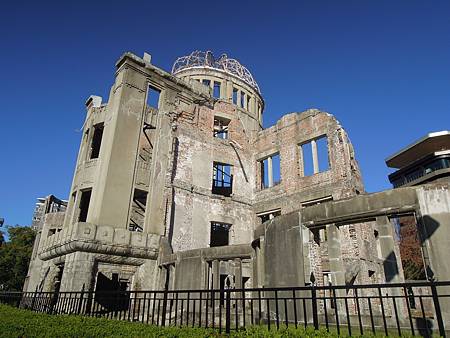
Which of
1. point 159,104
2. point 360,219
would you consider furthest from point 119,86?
point 360,219

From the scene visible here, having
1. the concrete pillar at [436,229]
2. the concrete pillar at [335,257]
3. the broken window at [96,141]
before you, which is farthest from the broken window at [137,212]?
the concrete pillar at [436,229]

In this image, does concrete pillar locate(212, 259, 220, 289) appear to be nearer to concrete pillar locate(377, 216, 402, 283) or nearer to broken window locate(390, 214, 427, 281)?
concrete pillar locate(377, 216, 402, 283)

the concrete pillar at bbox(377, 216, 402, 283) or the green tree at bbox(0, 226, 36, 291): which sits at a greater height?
the green tree at bbox(0, 226, 36, 291)

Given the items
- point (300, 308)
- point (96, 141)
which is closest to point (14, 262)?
point (96, 141)

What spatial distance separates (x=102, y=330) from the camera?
5.10 meters

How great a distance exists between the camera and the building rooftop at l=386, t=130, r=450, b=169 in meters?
36.0

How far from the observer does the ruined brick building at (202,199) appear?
9.66 m

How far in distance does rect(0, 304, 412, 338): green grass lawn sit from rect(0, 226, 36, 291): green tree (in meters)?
30.8

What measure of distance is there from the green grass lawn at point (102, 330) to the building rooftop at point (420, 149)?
3894cm

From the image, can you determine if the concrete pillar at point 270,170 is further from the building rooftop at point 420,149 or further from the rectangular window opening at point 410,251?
the building rooftop at point 420,149

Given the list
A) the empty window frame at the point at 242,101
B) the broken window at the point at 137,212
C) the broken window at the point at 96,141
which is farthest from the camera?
the empty window frame at the point at 242,101

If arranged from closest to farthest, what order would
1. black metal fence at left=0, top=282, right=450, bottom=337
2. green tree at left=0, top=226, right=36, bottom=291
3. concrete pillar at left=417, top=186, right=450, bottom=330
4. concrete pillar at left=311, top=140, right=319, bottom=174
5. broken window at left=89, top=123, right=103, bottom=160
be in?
black metal fence at left=0, top=282, right=450, bottom=337 < concrete pillar at left=417, top=186, right=450, bottom=330 < concrete pillar at left=311, top=140, right=319, bottom=174 < broken window at left=89, top=123, right=103, bottom=160 < green tree at left=0, top=226, right=36, bottom=291

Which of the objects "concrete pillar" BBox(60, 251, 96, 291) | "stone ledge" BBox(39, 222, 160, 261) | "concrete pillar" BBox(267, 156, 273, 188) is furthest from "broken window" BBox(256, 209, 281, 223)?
"concrete pillar" BBox(60, 251, 96, 291)

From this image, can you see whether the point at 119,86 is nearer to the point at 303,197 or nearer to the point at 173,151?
the point at 173,151
